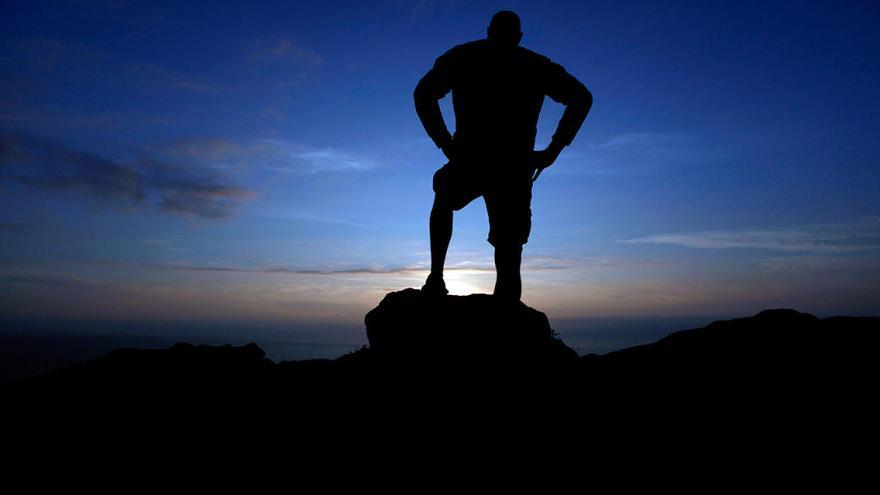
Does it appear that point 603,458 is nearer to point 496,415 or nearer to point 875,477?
point 496,415

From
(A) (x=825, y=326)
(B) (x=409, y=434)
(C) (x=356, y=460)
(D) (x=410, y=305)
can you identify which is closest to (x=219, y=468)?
(C) (x=356, y=460)

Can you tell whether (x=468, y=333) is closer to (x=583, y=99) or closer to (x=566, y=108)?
(x=566, y=108)

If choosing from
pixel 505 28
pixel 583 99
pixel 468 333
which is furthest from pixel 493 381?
pixel 505 28

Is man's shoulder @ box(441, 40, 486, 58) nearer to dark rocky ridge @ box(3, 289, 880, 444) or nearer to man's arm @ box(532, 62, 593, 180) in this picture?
Answer: man's arm @ box(532, 62, 593, 180)

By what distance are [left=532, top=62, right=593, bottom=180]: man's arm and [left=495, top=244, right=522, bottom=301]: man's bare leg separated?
118cm

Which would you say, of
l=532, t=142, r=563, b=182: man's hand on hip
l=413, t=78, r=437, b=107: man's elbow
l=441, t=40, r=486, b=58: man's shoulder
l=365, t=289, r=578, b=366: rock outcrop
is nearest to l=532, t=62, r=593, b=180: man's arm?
l=532, t=142, r=563, b=182: man's hand on hip

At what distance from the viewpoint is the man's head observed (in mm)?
6633

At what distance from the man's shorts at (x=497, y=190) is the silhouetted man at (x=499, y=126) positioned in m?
0.01

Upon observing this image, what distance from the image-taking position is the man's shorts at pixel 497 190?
6730mm

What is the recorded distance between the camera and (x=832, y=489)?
163 inches

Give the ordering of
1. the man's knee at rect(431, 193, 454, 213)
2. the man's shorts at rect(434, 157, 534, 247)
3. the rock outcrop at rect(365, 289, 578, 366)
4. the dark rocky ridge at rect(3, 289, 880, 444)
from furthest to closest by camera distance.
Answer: the man's knee at rect(431, 193, 454, 213)
the man's shorts at rect(434, 157, 534, 247)
the rock outcrop at rect(365, 289, 578, 366)
the dark rocky ridge at rect(3, 289, 880, 444)

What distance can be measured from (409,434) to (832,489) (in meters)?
3.65

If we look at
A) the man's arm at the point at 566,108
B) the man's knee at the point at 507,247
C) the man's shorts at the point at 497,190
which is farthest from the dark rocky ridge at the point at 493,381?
the man's arm at the point at 566,108

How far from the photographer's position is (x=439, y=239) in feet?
23.3
